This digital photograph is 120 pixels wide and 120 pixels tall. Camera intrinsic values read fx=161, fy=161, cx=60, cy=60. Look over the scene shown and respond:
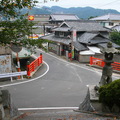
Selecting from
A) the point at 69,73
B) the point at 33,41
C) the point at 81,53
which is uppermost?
the point at 33,41

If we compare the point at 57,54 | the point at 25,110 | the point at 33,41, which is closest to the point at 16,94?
the point at 25,110

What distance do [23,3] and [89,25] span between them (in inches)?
940

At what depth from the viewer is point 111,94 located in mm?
5906

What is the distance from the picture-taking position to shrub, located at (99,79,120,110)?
19.1ft

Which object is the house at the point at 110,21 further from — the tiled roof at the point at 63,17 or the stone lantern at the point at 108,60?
the stone lantern at the point at 108,60

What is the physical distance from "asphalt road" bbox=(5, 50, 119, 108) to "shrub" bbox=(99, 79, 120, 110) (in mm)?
3960

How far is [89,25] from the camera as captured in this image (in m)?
29.7

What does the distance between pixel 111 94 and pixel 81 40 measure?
19.7m

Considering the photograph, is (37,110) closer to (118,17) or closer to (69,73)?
(69,73)

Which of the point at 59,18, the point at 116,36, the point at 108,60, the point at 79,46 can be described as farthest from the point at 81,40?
the point at 59,18

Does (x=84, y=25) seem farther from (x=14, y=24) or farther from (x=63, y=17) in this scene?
(x=63, y=17)

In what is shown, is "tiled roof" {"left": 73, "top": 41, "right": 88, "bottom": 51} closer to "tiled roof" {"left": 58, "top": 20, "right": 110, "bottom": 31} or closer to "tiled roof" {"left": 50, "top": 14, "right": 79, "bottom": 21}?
"tiled roof" {"left": 58, "top": 20, "right": 110, "bottom": 31}

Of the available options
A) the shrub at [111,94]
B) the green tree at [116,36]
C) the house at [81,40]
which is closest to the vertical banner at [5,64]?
the house at [81,40]

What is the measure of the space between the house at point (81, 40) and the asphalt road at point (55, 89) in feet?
15.3
